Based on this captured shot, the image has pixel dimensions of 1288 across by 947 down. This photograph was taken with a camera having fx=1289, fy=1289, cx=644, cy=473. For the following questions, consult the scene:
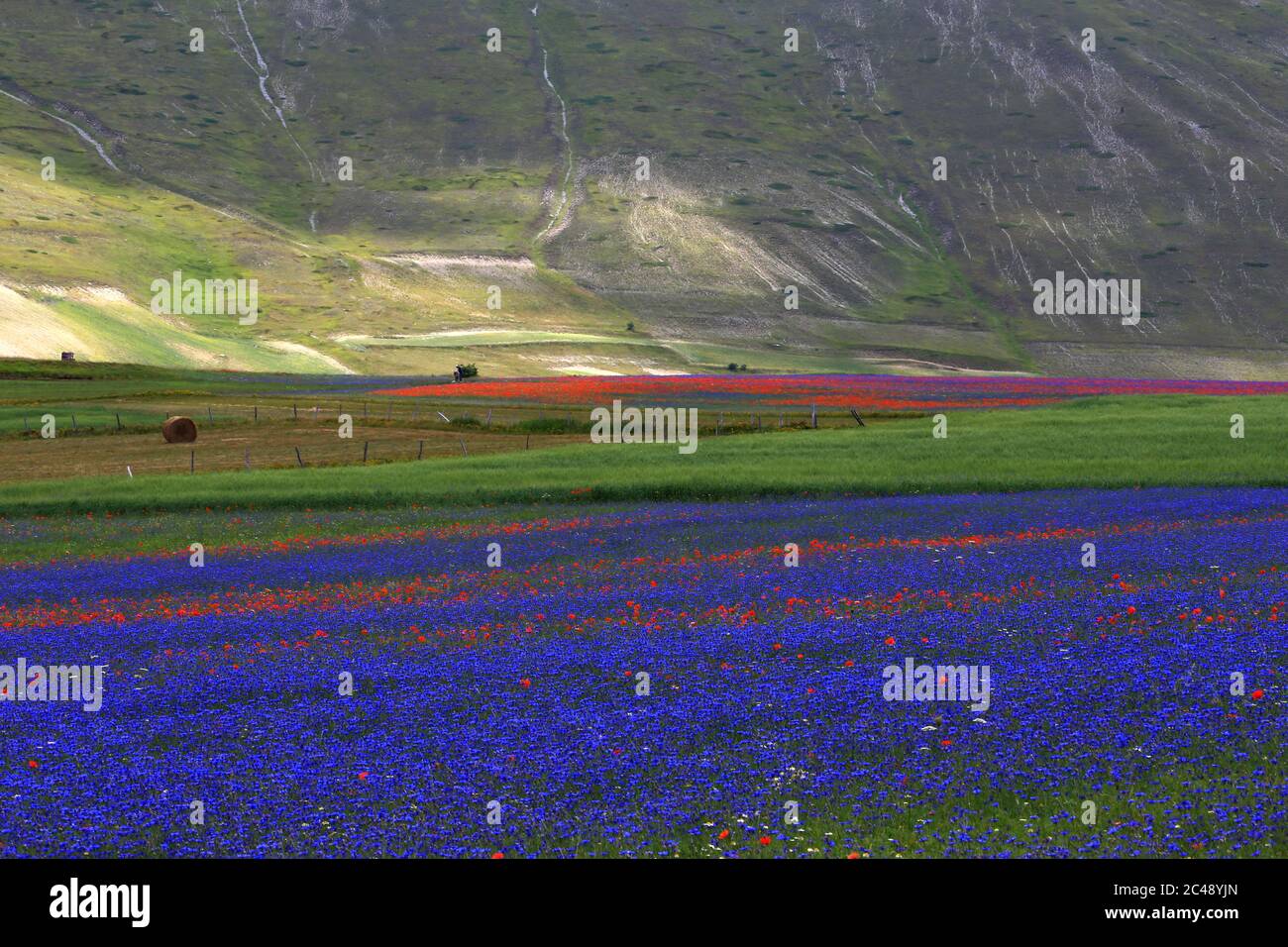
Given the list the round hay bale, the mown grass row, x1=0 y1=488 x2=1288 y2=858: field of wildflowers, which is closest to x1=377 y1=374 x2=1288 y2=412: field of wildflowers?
the round hay bale

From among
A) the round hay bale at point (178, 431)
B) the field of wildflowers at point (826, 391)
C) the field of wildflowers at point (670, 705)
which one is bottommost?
the field of wildflowers at point (670, 705)

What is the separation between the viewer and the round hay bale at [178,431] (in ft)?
210

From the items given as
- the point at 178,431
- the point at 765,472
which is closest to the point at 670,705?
the point at 765,472

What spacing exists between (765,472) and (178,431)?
3425 cm

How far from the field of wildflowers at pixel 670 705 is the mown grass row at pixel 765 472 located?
1179 centimetres

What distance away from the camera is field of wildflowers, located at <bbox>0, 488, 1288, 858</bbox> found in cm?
1163

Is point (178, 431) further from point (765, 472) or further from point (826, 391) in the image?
point (826, 391)

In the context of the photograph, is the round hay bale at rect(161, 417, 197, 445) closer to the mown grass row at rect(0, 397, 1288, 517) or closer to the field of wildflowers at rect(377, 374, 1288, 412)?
the mown grass row at rect(0, 397, 1288, 517)

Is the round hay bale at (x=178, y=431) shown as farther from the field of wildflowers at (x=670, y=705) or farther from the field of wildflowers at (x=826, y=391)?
the field of wildflowers at (x=670, y=705)

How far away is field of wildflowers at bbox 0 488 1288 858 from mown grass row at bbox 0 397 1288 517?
38.7 feet

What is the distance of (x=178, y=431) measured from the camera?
6425 cm

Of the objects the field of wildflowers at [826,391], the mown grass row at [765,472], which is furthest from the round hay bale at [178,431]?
the field of wildflowers at [826,391]
